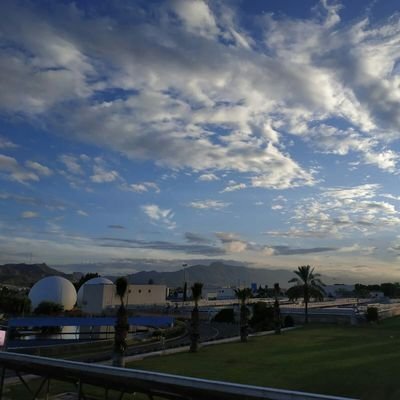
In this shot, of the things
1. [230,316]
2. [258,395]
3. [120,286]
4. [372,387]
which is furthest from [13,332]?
[258,395]

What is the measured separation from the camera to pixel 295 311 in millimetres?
65938

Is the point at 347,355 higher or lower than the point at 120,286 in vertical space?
lower

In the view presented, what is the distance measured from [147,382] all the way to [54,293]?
8826 centimetres

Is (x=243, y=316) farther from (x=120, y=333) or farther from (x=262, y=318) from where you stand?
(x=262, y=318)

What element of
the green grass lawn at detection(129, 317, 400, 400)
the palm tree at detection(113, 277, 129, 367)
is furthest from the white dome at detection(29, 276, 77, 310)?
the palm tree at detection(113, 277, 129, 367)

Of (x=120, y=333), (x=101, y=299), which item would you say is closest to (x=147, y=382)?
(x=120, y=333)

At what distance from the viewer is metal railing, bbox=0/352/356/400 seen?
7695mm

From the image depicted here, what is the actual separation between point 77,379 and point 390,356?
23323 millimetres

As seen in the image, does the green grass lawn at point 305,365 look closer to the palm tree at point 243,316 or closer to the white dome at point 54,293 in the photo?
the palm tree at point 243,316

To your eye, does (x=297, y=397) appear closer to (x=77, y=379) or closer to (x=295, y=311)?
(x=77, y=379)

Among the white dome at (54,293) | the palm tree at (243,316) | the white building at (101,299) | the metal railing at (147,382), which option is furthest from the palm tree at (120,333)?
the white dome at (54,293)

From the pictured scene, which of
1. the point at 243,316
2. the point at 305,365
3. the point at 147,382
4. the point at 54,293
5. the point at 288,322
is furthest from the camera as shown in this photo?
the point at 54,293

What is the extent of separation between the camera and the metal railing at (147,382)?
7.70 m

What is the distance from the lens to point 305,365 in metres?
25.3
